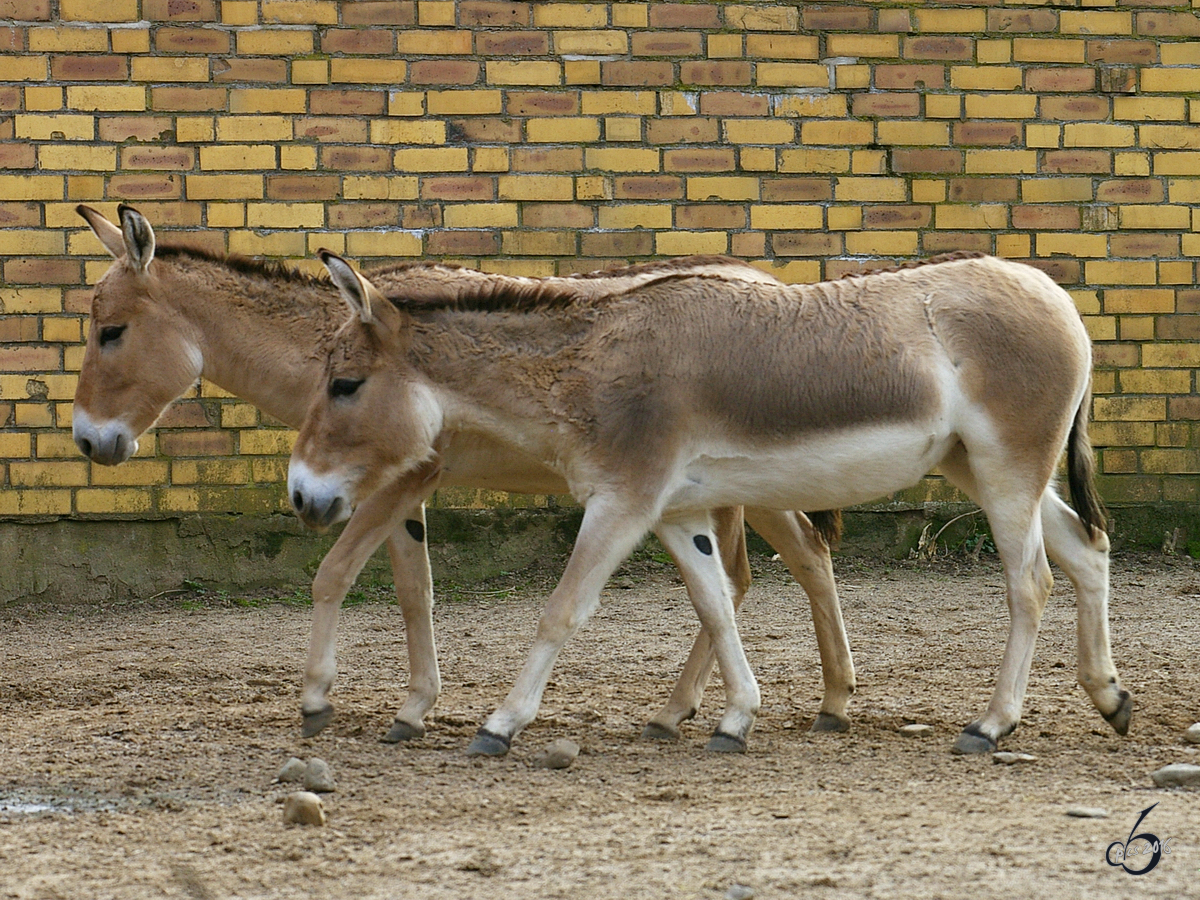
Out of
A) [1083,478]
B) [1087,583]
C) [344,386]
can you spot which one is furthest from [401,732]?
[1083,478]

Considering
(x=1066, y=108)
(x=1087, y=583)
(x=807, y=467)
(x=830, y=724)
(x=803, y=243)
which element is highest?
(x=1066, y=108)

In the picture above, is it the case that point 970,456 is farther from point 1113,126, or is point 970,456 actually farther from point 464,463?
point 1113,126

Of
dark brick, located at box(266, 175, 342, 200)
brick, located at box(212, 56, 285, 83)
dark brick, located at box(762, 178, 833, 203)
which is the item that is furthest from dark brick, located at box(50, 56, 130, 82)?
dark brick, located at box(762, 178, 833, 203)

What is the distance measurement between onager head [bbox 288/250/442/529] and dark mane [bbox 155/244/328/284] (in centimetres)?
77

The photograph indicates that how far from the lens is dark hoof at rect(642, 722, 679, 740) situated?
14.8ft

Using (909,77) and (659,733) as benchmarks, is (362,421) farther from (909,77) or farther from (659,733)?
(909,77)

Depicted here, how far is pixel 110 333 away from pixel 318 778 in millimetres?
2100

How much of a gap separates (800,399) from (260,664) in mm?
2865

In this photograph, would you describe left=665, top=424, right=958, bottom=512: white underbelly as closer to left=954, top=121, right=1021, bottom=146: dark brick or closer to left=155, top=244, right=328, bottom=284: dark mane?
left=155, top=244, right=328, bottom=284: dark mane

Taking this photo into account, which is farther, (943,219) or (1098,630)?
(943,219)

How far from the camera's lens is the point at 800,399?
4180 mm

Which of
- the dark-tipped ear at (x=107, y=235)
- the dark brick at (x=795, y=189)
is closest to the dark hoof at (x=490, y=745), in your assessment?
the dark-tipped ear at (x=107, y=235)

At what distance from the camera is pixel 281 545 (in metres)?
7.25

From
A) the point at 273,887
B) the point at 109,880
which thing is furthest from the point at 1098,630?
the point at 109,880
